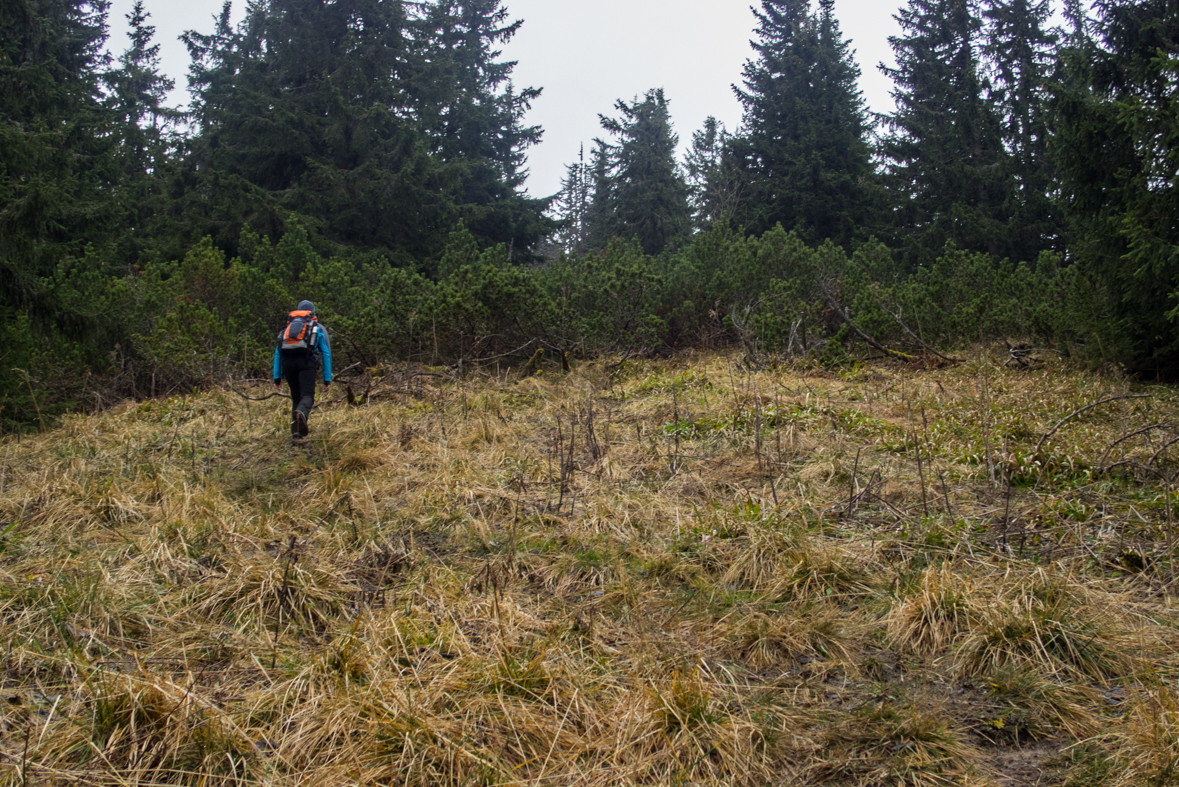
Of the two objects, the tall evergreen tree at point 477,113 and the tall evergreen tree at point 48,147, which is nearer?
the tall evergreen tree at point 48,147

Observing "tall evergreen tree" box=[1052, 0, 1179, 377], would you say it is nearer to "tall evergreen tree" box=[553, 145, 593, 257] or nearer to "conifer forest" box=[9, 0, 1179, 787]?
"conifer forest" box=[9, 0, 1179, 787]

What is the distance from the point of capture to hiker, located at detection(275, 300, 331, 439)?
6816 millimetres

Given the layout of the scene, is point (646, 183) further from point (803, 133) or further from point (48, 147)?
point (48, 147)

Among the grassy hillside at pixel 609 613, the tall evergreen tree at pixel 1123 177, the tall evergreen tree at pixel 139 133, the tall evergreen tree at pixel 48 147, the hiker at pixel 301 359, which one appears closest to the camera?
the grassy hillside at pixel 609 613

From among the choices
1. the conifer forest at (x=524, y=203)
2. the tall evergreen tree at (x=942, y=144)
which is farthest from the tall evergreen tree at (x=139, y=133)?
the tall evergreen tree at (x=942, y=144)

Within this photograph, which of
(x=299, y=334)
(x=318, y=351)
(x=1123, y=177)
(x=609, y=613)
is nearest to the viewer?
(x=609, y=613)

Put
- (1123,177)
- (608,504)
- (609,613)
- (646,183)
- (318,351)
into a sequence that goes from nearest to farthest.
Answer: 1. (609,613)
2. (608,504)
3. (318,351)
4. (1123,177)
5. (646,183)

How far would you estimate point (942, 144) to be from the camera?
21797 millimetres

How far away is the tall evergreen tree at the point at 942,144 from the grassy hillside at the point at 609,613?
54.7 feet

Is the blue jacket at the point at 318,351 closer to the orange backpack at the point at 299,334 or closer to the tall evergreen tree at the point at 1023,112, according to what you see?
the orange backpack at the point at 299,334

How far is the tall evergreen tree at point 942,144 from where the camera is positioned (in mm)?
20578

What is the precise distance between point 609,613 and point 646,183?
29650 mm

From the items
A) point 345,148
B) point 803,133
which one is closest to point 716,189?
point 803,133

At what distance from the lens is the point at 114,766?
2102mm
